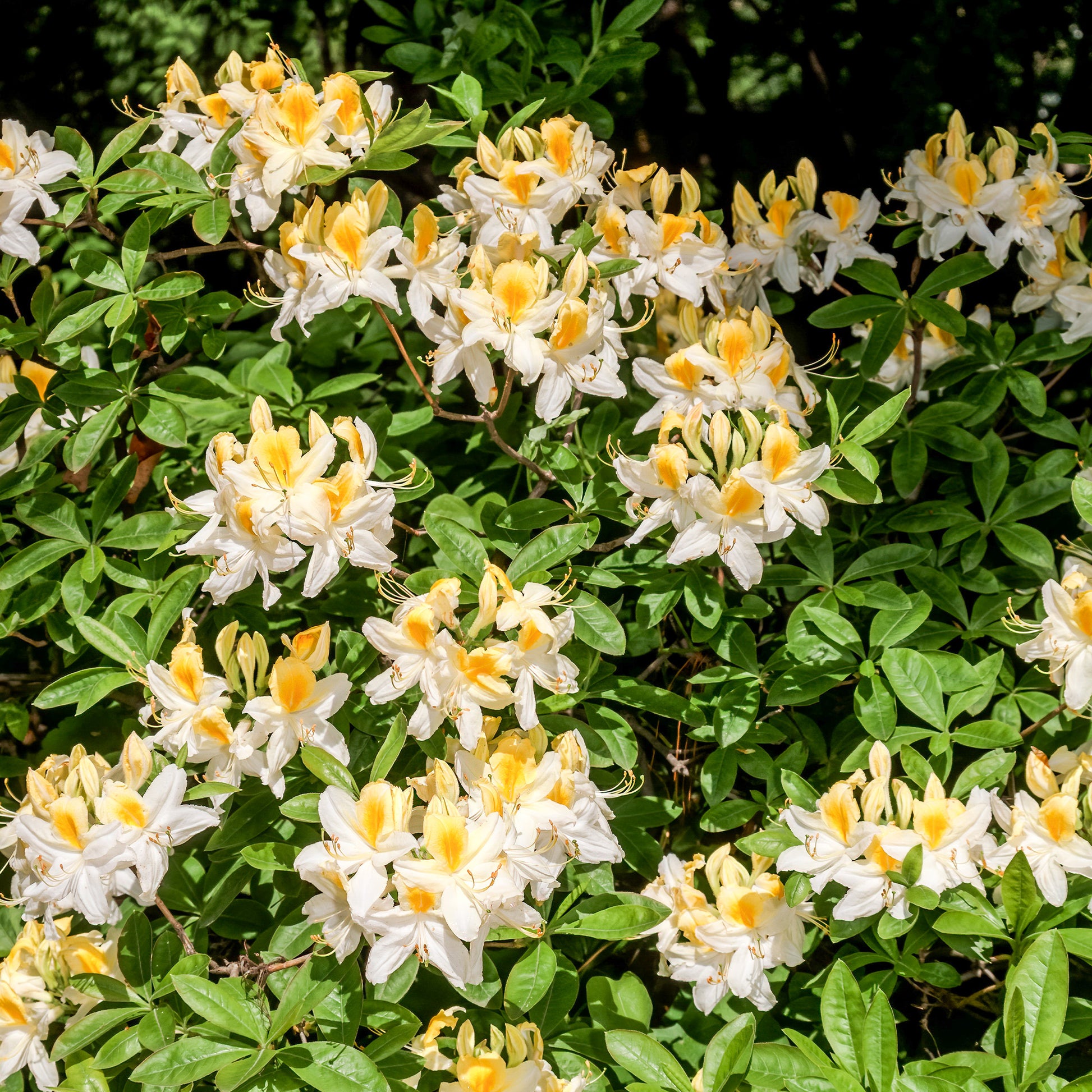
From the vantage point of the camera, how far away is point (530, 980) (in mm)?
1165

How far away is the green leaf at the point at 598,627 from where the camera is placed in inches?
48.9

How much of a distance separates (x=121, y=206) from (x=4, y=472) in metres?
0.44

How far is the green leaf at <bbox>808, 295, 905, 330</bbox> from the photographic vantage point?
5.03 feet

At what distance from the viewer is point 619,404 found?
1.70 meters

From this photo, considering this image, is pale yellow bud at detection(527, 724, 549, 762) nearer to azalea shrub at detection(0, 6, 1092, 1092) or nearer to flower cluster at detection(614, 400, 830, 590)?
azalea shrub at detection(0, 6, 1092, 1092)

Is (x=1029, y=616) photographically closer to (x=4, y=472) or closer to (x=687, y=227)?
(x=687, y=227)

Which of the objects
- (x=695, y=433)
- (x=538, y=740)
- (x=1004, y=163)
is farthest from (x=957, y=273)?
(x=538, y=740)

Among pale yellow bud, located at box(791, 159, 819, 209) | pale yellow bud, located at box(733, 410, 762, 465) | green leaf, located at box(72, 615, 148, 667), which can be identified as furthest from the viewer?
pale yellow bud, located at box(791, 159, 819, 209)

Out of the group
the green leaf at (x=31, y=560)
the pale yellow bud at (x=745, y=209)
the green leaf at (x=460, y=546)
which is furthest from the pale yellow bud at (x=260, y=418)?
the pale yellow bud at (x=745, y=209)

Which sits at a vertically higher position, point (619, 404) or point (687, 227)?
point (687, 227)

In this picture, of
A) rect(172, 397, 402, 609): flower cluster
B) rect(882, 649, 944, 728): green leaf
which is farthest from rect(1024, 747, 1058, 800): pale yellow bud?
rect(172, 397, 402, 609): flower cluster

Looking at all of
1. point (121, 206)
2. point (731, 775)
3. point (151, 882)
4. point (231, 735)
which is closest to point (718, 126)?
point (121, 206)

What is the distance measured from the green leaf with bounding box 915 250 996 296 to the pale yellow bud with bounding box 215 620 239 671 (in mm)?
1048

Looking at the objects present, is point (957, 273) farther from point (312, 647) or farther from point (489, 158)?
point (312, 647)
